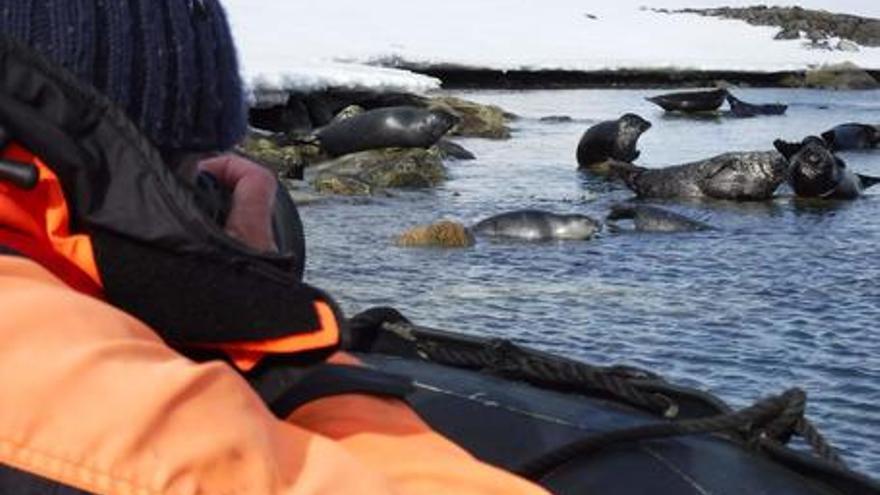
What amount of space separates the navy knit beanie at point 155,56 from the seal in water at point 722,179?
38.4 ft

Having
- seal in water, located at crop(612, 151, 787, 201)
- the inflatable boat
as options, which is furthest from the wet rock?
the inflatable boat

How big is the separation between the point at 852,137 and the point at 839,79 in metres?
20.0

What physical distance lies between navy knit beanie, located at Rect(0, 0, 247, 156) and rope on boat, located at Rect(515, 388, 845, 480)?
646 millimetres

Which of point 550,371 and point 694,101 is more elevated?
point 550,371

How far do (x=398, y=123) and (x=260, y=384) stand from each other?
578 inches

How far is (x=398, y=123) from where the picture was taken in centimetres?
1600

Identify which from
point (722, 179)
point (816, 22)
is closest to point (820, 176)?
point (722, 179)

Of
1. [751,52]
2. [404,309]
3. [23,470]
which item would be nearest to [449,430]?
[23,470]

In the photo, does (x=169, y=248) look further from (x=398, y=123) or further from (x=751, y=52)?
(x=751, y=52)

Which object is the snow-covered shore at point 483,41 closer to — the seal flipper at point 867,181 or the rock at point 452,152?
the rock at point 452,152

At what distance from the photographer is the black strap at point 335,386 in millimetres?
1396

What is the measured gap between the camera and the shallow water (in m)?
6.40

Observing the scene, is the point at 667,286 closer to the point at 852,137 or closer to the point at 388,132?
the point at 388,132

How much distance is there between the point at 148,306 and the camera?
128 centimetres
